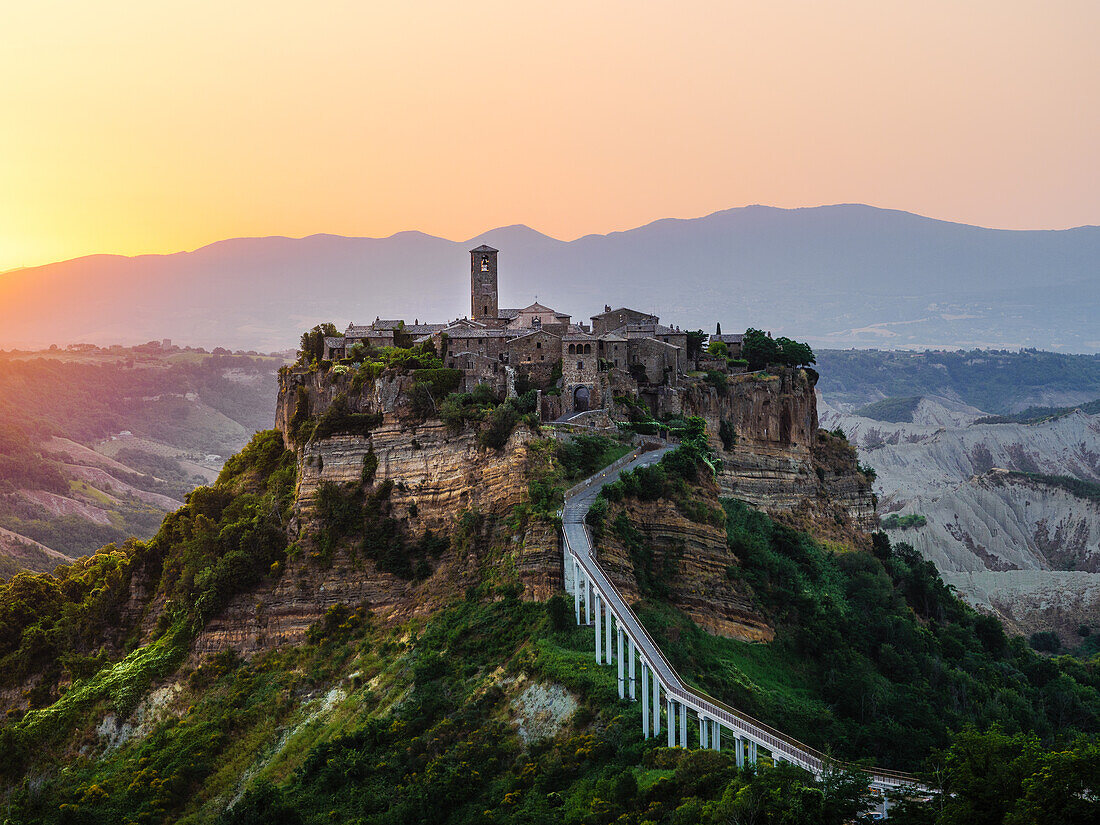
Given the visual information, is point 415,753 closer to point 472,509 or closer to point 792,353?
point 472,509

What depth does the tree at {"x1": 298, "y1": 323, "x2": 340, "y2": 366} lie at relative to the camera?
72.4 meters

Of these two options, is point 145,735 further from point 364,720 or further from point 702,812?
point 702,812

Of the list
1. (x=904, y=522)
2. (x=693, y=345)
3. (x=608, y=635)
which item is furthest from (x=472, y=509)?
(x=904, y=522)

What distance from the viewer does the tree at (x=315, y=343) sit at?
72438mm

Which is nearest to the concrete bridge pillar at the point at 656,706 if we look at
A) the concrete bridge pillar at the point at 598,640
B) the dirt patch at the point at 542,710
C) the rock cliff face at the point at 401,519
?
the dirt patch at the point at 542,710

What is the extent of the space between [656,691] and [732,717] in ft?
9.06

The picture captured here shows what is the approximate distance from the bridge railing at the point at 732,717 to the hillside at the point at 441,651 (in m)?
0.93

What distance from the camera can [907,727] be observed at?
4850 centimetres

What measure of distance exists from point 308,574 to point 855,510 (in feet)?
127

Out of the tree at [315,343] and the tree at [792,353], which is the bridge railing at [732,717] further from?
the tree at [792,353]

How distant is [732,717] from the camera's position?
34.8 meters

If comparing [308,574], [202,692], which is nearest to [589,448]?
[308,574]

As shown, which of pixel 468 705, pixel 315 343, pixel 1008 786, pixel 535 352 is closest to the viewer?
pixel 1008 786

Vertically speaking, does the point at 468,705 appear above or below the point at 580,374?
below
